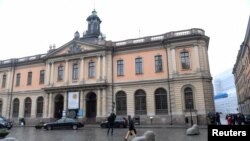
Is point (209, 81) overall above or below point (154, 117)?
above

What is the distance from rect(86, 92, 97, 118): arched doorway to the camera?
3699 cm

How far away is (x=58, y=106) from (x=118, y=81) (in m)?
12.0

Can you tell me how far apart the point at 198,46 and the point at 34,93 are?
29.7m

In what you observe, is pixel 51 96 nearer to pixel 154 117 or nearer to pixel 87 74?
pixel 87 74

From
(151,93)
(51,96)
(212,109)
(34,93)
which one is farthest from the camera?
(34,93)

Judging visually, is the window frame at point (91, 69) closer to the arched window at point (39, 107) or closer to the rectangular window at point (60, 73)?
the rectangular window at point (60, 73)

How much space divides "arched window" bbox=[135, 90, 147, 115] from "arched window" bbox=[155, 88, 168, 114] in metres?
1.82

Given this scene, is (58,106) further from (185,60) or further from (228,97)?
(228,97)

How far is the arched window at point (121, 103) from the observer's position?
114 ft

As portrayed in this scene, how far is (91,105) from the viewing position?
37438 mm

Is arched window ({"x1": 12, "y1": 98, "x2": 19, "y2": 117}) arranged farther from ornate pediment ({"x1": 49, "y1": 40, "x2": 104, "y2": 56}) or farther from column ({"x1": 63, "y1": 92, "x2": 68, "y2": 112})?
ornate pediment ({"x1": 49, "y1": 40, "x2": 104, "y2": 56})

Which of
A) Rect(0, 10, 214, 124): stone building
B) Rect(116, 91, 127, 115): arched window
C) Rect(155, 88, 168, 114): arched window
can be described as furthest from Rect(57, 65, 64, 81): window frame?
Rect(155, 88, 168, 114): arched window

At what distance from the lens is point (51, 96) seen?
38.8m

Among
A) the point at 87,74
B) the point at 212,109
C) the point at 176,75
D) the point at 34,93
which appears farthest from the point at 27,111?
the point at 212,109
